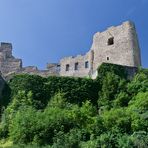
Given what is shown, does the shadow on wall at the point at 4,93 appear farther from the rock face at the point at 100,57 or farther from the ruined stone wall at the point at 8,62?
the ruined stone wall at the point at 8,62

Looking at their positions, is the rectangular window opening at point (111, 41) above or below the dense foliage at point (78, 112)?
above

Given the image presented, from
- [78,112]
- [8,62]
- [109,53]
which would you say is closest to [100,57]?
[109,53]

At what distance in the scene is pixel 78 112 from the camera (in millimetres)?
32375

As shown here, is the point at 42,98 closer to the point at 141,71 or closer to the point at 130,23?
the point at 141,71

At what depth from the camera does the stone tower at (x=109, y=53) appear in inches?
1892

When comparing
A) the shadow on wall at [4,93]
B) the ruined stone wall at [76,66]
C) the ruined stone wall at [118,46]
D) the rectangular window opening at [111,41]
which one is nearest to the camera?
the shadow on wall at [4,93]

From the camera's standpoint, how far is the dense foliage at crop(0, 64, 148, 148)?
29344 millimetres

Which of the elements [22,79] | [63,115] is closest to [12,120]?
[63,115]

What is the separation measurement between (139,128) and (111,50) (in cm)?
1863

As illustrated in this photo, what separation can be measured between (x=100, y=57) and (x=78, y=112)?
17777mm

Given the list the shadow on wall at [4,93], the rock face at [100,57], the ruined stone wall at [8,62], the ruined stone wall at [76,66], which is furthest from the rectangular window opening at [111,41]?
the shadow on wall at [4,93]

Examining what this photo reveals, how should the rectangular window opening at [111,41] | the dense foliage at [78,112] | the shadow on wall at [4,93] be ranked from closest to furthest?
the dense foliage at [78,112] < the shadow on wall at [4,93] < the rectangular window opening at [111,41]

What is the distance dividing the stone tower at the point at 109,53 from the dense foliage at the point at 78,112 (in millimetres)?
5293

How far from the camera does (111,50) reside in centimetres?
4912
